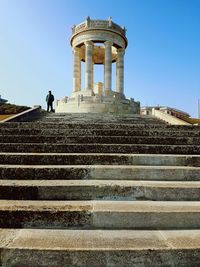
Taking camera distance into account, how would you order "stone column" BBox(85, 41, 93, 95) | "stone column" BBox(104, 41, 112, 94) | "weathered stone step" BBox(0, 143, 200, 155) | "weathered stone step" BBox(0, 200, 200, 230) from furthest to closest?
1. "stone column" BBox(104, 41, 112, 94)
2. "stone column" BBox(85, 41, 93, 95)
3. "weathered stone step" BBox(0, 143, 200, 155)
4. "weathered stone step" BBox(0, 200, 200, 230)

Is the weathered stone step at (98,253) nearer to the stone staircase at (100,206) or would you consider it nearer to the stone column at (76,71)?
the stone staircase at (100,206)

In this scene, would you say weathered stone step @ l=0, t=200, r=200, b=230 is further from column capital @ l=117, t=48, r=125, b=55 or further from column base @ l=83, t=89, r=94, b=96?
column capital @ l=117, t=48, r=125, b=55

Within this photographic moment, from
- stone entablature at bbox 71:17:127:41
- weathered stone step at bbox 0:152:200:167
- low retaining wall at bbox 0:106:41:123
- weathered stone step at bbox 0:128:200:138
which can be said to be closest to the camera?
weathered stone step at bbox 0:152:200:167

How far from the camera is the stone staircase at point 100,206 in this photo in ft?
8.09

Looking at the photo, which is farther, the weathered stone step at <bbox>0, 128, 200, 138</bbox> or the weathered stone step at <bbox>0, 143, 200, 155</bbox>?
the weathered stone step at <bbox>0, 128, 200, 138</bbox>

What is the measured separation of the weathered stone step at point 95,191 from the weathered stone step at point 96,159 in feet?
2.76

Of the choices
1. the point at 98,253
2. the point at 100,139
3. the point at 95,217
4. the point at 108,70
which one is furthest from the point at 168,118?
the point at 108,70

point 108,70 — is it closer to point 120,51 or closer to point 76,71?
point 120,51

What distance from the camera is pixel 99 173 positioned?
411 centimetres

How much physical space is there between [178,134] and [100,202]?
12.6 feet

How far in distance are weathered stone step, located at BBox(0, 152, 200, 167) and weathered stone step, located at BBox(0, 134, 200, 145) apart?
1.02 meters

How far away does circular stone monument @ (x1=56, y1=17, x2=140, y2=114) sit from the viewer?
957 inches

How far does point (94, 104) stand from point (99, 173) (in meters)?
20.2

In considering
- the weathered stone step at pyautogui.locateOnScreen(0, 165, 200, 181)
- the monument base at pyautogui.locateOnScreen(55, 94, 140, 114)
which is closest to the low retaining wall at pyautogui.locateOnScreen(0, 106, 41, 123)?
the weathered stone step at pyautogui.locateOnScreen(0, 165, 200, 181)
